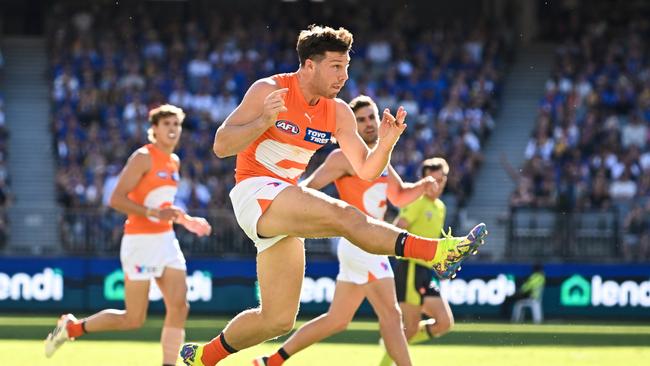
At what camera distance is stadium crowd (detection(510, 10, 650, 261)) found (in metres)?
22.1

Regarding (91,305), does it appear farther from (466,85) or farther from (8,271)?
(466,85)

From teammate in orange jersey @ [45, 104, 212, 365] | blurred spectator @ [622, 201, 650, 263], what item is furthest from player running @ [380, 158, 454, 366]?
blurred spectator @ [622, 201, 650, 263]

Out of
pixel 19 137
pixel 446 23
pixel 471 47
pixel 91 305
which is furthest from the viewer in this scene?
pixel 446 23

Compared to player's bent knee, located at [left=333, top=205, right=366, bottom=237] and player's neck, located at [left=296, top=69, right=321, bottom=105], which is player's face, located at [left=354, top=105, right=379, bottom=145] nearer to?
player's neck, located at [left=296, top=69, right=321, bottom=105]

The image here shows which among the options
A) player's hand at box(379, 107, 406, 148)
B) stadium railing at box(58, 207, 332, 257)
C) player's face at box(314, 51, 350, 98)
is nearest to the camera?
player's hand at box(379, 107, 406, 148)

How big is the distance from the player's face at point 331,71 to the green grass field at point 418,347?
486 centimetres

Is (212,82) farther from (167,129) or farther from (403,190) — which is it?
(403,190)

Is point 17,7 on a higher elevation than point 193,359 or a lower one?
higher

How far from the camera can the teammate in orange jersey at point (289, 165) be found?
27.2ft

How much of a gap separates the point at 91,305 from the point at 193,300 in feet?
5.41

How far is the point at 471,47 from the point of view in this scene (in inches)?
1161

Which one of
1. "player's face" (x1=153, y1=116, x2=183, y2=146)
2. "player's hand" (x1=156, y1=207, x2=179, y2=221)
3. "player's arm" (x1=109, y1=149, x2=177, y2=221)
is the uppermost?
"player's face" (x1=153, y1=116, x2=183, y2=146)

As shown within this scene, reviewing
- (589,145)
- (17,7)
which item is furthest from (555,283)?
(17,7)

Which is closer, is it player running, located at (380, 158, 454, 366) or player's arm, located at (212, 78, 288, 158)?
player's arm, located at (212, 78, 288, 158)
